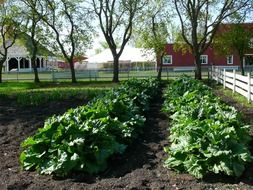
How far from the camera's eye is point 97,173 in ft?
20.2

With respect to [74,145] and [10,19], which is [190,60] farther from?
[74,145]

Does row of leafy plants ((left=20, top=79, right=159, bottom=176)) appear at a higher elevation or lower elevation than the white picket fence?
lower

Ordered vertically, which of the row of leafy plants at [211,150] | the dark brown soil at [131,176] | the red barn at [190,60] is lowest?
the dark brown soil at [131,176]

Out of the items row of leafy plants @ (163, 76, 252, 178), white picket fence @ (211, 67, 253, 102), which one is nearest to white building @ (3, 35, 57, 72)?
white picket fence @ (211, 67, 253, 102)

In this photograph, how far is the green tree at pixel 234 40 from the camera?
122 ft

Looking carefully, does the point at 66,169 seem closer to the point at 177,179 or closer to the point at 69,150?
the point at 69,150

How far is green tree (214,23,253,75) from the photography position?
37.2 metres

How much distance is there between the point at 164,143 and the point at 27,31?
3116cm

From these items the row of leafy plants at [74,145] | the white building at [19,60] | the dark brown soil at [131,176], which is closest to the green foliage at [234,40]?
→ the white building at [19,60]

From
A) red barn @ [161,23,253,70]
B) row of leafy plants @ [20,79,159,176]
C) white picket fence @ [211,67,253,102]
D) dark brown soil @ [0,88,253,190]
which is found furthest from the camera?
red barn @ [161,23,253,70]

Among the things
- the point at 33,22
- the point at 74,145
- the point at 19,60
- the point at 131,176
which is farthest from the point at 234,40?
the point at 19,60

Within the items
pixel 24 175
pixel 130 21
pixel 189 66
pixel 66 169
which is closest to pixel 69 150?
pixel 66 169

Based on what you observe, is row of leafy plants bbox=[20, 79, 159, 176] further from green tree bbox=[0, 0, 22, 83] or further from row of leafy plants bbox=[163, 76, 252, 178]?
green tree bbox=[0, 0, 22, 83]

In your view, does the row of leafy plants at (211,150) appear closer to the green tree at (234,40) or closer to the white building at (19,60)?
the green tree at (234,40)
